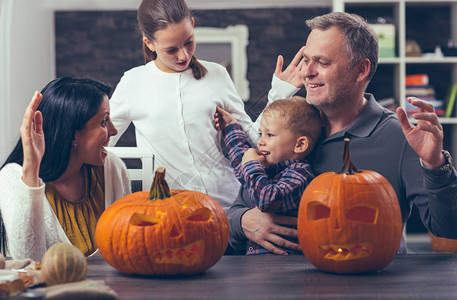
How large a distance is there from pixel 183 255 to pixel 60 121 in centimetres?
54

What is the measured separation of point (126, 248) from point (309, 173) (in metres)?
0.55

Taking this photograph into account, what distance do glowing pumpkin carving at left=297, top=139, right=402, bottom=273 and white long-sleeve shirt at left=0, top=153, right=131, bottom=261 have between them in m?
0.59

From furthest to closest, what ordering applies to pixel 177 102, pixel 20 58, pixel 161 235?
pixel 20 58
pixel 177 102
pixel 161 235

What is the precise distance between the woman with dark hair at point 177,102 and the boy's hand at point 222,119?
12 mm

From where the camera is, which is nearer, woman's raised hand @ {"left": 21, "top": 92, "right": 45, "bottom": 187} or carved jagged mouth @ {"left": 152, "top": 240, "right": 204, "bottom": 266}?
carved jagged mouth @ {"left": 152, "top": 240, "right": 204, "bottom": 266}

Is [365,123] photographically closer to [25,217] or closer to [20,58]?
[25,217]

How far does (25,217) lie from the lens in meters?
1.27

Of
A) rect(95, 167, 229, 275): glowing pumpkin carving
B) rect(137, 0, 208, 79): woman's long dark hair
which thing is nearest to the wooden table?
rect(95, 167, 229, 275): glowing pumpkin carving

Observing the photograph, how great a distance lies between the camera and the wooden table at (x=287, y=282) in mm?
919


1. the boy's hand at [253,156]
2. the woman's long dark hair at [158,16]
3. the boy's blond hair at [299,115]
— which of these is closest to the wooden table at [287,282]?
the boy's hand at [253,156]

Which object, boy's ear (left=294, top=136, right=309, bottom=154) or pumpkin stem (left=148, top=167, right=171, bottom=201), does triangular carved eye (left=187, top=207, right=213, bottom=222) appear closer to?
pumpkin stem (left=148, top=167, right=171, bottom=201)

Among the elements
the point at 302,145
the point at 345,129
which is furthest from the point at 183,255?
the point at 345,129

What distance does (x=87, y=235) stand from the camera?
1424mm

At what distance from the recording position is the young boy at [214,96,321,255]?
4.43ft
